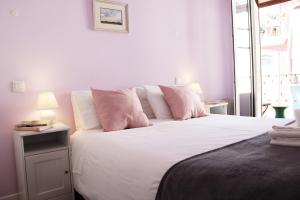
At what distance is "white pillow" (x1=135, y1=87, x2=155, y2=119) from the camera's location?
2984mm

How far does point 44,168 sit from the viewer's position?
2166mm

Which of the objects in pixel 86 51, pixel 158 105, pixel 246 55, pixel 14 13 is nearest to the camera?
pixel 14 13

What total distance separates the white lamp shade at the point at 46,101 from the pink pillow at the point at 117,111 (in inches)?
14.5

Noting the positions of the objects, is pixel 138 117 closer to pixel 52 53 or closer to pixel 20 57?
pixel 52 53

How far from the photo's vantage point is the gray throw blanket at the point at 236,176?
1038 millimetres

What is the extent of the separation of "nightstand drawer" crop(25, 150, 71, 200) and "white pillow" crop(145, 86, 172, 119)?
42.2 inches

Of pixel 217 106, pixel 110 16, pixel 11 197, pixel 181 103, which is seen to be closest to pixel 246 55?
pixel 217 106

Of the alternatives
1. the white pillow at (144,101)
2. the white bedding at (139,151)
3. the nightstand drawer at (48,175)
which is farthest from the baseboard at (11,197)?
the white pillow at (144,101)

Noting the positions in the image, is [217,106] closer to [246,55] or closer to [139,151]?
[246,55]

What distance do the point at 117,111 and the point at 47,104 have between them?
0.63 m

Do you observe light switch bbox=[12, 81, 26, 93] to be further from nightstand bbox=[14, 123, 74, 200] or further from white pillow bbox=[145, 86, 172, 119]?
white pillow bbox=[145, 86, 172, 119]

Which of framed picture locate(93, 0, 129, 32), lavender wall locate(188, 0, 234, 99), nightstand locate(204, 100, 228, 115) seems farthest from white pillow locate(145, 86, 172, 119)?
lavender wall locate(188, 0, 234, 99)

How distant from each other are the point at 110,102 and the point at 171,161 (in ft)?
3.77

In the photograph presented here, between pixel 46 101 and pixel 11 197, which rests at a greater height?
pixel 46 101
